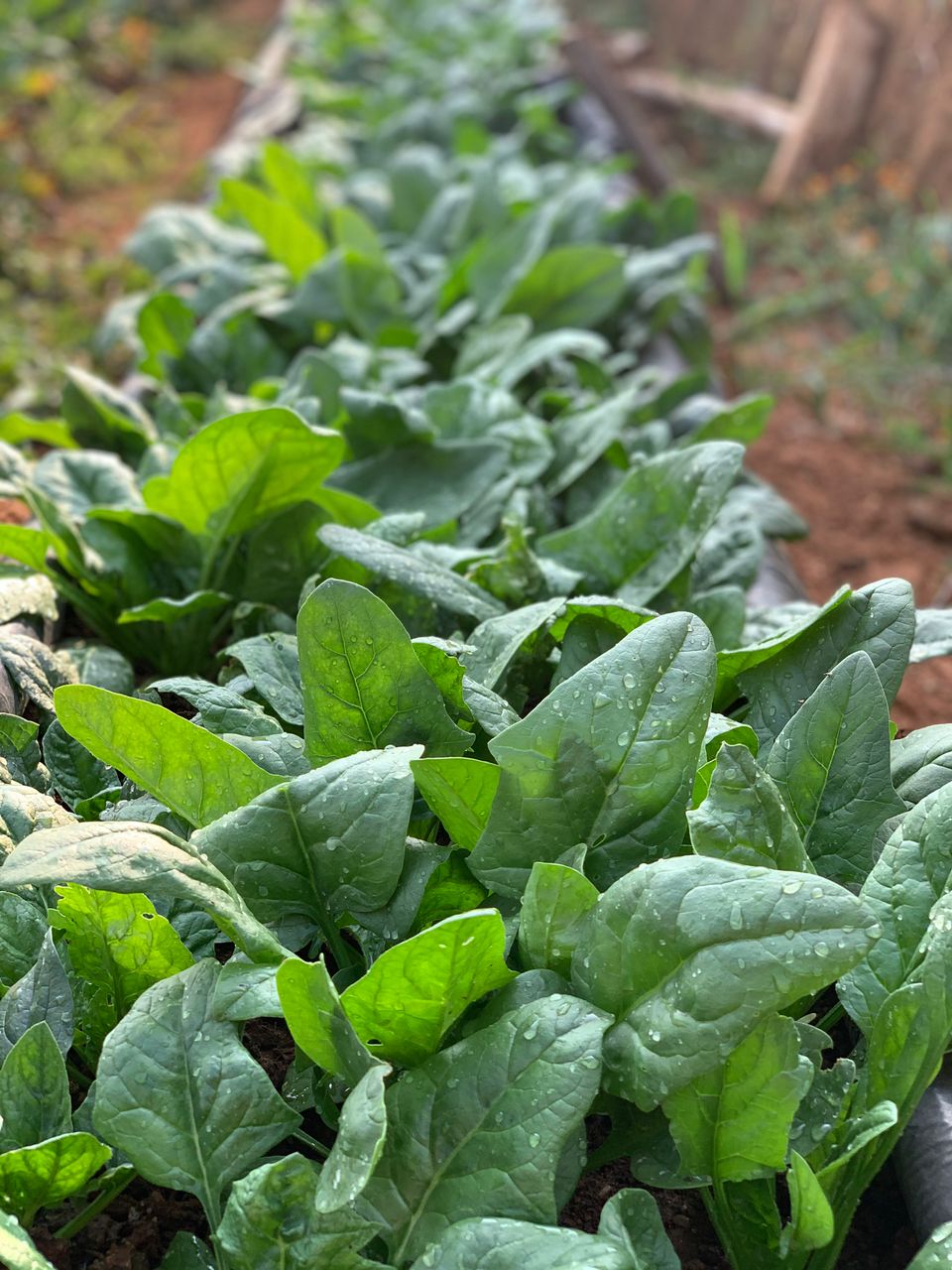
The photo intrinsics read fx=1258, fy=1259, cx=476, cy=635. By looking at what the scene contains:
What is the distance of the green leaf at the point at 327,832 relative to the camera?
3.84 ft

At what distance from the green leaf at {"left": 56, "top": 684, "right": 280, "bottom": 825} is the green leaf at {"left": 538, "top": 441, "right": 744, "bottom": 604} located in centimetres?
68

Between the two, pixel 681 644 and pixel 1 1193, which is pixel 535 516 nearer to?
pixel 681 644

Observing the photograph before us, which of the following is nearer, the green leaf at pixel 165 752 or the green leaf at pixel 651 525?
the green leaf at pixel 165 752

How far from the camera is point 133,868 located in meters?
1.03

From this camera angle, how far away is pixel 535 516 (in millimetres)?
2039

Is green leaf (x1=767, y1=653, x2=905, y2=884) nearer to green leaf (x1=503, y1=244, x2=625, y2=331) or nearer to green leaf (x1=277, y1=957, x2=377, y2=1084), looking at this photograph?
green leaf (x1=277, y1=957, x2=377, y2=1084)

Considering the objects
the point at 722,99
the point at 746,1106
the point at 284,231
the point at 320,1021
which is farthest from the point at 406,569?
the point at 722,99

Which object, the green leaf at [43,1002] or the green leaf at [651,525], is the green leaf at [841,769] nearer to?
the green leaf at [651,525]

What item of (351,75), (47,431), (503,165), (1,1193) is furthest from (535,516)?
(351,75)

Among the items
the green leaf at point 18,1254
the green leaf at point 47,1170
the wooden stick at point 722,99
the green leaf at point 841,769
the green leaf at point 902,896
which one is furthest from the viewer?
the wooden stick at point 722,99

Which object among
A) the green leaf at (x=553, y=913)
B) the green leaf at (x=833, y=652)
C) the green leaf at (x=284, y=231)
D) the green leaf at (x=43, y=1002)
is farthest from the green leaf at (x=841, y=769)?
the green leaf at (x=284, y=231)

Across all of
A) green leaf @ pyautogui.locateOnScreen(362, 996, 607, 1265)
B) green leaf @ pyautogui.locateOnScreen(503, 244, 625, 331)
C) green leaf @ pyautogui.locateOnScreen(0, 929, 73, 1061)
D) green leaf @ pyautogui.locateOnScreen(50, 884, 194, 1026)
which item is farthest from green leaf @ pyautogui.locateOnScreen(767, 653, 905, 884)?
green leaf @ pyautogui.locateOnScreen(503, 244, 625, 331)

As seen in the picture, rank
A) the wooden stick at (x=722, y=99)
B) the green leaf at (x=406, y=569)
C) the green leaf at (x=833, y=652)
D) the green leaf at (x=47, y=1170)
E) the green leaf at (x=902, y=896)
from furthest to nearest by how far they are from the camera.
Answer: the wooden stick at (x=722, y=99) → the green leaf at (x=406, y=569) → the green leaf at (x=833, y=652) → the green leaf at (x=902, y=896) → the green leaf at (x=47, y=1170)

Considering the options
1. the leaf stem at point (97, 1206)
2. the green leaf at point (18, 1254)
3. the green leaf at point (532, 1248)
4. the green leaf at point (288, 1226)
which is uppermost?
the green leaf at point (532, 1248)
